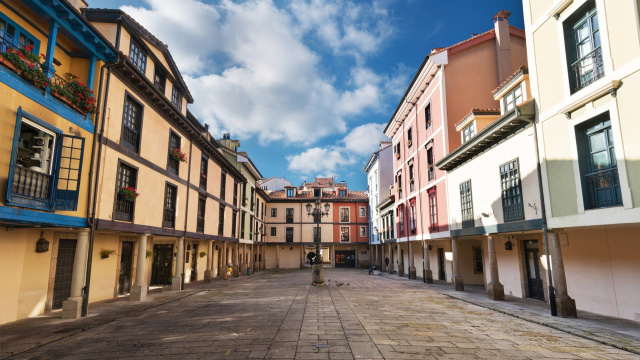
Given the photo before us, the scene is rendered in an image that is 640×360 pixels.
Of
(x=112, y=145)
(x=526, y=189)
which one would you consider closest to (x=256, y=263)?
(x=112, y=145)

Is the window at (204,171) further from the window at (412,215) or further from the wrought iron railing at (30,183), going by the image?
the window at (412,215)

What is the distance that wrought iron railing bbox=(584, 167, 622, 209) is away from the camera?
886 centimetres

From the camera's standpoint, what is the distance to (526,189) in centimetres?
1234

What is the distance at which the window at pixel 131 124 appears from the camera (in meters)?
13.2

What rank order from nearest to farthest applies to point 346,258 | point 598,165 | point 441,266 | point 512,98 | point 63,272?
point 598,165, point 63,272, point 512,98, point 441,266, point 346,258

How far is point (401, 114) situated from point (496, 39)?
8739 millimetres

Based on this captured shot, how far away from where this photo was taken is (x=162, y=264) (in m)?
21.4

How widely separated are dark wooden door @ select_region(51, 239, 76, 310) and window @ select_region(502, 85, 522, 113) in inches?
700

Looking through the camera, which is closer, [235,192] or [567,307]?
[567,307]

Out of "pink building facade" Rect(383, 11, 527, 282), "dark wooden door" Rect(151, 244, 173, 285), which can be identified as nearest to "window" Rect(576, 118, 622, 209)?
"pink building facade" Rect(383, 11, 527, 282)

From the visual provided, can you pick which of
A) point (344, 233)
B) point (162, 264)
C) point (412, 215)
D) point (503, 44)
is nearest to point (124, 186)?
point (162, 264)

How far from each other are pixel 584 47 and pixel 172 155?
17.3 m

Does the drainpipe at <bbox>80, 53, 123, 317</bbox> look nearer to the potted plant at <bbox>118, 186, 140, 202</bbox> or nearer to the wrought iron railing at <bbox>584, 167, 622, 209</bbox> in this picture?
the potted plant at <bbox>118, 186, 140, 202</bbox>

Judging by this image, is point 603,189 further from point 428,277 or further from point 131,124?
point 131,124
